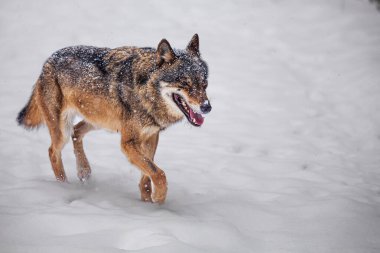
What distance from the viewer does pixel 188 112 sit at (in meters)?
4.20

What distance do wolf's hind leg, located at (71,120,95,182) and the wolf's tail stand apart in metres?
0.52

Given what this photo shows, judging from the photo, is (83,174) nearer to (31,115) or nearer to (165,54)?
(31,115)

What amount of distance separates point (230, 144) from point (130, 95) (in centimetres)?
280

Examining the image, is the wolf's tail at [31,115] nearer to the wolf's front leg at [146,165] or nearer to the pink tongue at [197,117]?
the wolf's front leg at [146,165]

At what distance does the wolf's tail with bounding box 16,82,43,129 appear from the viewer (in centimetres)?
544

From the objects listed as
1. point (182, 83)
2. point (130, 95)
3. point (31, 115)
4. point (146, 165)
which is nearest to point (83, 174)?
point (31, 115)

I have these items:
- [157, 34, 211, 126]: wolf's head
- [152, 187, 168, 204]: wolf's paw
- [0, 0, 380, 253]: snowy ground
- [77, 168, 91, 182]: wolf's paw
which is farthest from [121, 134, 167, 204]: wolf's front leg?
[77, 168, 91, 182]: wolf's paw

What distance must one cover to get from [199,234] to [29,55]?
7.75 meters

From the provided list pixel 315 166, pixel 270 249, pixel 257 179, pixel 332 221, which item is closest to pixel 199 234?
pixel 270 249

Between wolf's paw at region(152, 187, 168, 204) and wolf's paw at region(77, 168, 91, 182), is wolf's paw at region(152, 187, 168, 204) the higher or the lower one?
the higher one

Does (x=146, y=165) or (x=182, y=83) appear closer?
(x=182, y=83)

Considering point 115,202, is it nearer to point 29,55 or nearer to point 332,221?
point 332,221

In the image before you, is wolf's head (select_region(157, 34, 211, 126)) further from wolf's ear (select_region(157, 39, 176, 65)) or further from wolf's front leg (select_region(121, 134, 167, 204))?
wolf's front leg (select_region(121, 134, 167, 204))

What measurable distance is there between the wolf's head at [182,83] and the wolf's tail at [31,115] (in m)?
2.08
